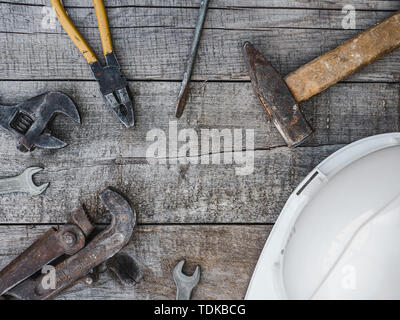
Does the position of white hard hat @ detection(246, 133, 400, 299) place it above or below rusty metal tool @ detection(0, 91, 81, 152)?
below

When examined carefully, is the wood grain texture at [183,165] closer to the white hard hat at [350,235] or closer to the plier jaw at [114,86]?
the plier jaw at [114,86]

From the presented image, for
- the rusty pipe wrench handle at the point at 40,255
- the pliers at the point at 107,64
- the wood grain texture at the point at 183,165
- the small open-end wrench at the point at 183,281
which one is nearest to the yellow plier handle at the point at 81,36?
the pliers at the point at 107,64

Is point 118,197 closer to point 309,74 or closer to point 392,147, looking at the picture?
point 309,74

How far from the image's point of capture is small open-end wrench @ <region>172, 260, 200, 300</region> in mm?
1156

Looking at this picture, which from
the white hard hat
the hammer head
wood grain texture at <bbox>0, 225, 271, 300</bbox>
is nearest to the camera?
the white hard hat

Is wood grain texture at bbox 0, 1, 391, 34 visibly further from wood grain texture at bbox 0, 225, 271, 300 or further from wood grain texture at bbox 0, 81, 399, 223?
wood grain texture at bbox 0, 225, 271, 300

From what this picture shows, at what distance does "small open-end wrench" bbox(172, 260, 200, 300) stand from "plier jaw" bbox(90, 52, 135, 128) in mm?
554

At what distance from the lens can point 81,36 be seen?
1099 millimetres

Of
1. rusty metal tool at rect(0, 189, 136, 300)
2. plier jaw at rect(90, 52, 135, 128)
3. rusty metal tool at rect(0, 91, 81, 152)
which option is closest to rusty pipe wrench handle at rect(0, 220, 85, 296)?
rusty metal tool at rect(0, 189, 136, 300)

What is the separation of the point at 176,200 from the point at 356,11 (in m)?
0.94

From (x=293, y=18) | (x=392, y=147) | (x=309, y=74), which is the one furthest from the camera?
(x=293, y=18)

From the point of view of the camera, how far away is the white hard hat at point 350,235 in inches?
33.8

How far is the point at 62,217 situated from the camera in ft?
3.84
